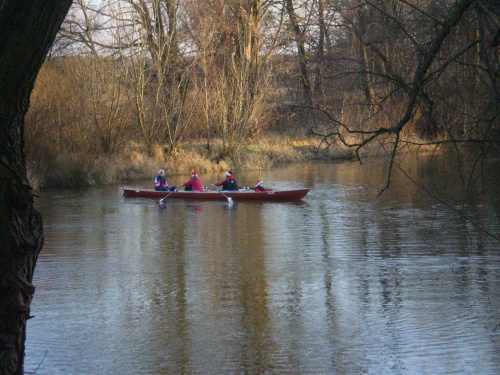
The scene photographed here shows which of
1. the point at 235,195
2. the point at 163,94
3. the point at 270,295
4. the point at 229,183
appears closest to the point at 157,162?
the point at 163,94

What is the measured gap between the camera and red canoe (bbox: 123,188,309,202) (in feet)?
61.9

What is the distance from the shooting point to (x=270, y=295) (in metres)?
8.97

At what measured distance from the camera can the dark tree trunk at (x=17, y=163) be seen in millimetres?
3213

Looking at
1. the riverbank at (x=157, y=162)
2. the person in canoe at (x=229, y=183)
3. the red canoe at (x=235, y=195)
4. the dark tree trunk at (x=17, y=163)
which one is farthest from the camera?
the riverbank at (x=157, y=162)

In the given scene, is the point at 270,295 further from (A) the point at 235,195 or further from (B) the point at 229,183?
(B) the point at 229,183

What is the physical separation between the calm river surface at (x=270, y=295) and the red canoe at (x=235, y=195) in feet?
8.16

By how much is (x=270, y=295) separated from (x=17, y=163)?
6.00 meters

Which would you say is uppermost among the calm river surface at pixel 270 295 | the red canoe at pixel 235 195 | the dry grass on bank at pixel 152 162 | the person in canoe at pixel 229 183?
the dry grass on bank at pixel 152 162

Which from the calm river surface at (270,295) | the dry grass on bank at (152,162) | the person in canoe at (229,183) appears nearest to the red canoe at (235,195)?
the person in canoe at (229,183)

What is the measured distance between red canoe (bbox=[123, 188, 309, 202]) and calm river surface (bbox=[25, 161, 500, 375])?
97.9 inches

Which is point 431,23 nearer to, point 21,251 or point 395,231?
point 21,251

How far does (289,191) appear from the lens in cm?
1883

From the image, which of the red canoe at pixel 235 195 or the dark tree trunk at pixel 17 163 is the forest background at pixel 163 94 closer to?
the red canoe at pixel 235 195

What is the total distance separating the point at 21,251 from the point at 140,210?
574 inches
